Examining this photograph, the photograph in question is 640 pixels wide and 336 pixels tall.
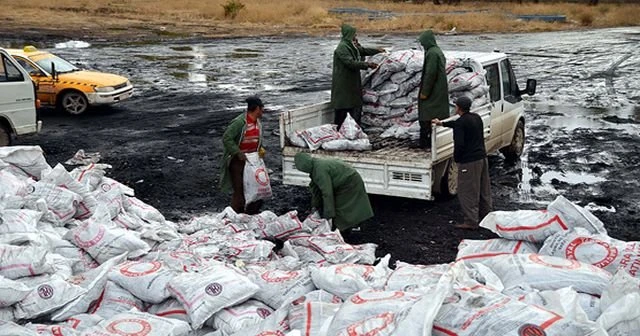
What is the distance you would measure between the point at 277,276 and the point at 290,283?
198 millimetres

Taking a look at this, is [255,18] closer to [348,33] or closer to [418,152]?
[348,33]

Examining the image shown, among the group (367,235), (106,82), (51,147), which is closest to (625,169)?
(367,235)

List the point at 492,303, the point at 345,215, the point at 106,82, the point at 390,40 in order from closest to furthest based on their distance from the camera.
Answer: the point at 492,303
the point at 345,215
the point at 106,82
the point at 390,40

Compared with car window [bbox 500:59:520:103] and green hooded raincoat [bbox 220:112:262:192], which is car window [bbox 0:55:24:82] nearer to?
green hooded raincoat [bbox 220:112:262:192]

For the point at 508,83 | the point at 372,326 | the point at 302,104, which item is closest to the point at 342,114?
the point at 508,83

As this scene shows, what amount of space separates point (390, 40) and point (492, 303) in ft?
99.0

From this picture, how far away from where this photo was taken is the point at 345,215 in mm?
8008

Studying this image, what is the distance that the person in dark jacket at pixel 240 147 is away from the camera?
852 cm

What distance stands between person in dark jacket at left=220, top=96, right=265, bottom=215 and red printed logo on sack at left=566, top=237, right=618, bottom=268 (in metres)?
4.10

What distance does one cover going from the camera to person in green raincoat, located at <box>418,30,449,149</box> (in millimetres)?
9414

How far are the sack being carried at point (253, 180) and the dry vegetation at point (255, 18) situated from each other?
2888 cm

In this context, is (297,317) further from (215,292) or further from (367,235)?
(367,235)

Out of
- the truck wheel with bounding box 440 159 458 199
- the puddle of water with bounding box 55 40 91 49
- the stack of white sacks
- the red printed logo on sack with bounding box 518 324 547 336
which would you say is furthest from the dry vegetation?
the red printed logo on sack with bounding box 518 324 547 336

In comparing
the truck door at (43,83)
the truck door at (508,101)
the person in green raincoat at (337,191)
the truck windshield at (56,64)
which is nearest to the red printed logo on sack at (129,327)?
the person in green raincoat at (337,191)
